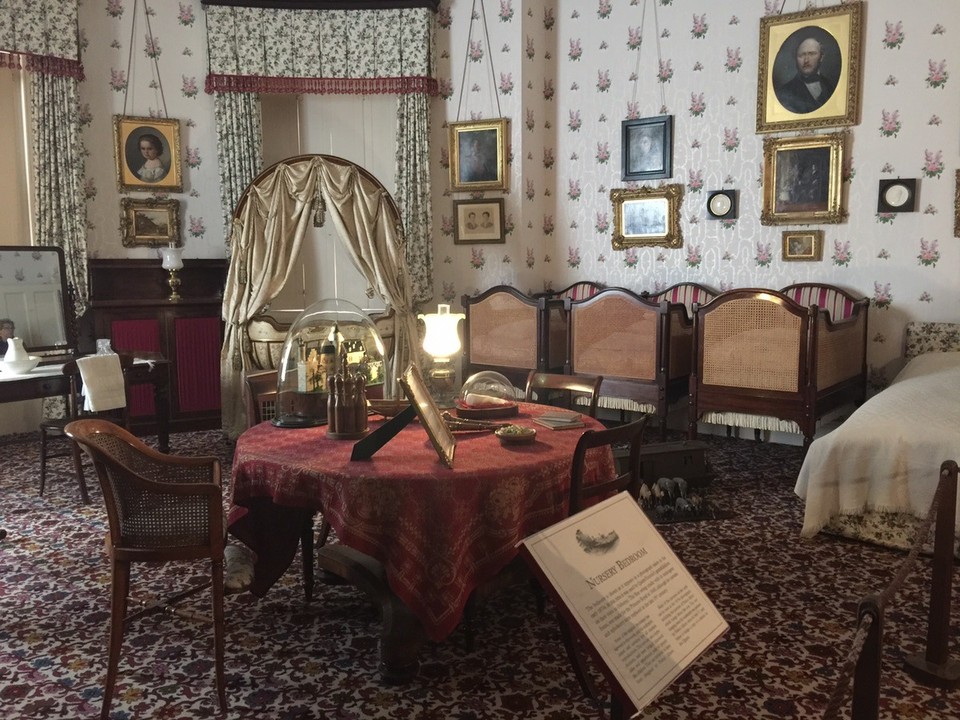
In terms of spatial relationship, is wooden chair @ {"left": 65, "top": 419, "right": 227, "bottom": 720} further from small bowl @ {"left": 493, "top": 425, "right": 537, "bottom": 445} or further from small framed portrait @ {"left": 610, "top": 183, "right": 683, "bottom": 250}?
small framed portrait @ {"left": 610, "top": 183, "right": 683, "bottom": 250}

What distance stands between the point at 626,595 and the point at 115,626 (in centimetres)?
172

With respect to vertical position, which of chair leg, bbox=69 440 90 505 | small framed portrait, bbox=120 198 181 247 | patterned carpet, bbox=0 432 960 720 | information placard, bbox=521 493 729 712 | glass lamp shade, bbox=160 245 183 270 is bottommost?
patterned carpet, bbox=0 432 960 720

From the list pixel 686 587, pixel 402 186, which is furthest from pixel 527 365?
pixel 686 587

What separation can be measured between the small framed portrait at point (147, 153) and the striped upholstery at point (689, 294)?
422 centimetres

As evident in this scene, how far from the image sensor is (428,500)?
2564mm

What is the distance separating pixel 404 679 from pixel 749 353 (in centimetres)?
348

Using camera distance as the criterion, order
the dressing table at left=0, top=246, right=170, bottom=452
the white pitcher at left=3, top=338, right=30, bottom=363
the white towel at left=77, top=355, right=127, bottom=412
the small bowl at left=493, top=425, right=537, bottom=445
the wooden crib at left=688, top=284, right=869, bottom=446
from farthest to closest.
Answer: the dressing table at left=0, top=246, right=170, bottom=452 → the wooden crib at left=688, top=284, right=869, bottom=446 → the white towel at left=77, top=355, right=127, bottom=412 → the white pitcher at left=3, top=338, right=30, bottom=363 → the small bowl at left=493, top=425, right=537, bottom=445

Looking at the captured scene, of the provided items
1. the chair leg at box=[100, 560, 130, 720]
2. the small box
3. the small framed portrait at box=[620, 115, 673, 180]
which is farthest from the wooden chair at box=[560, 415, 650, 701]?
the small framed portrait at box=[620, 115, 673, 180]

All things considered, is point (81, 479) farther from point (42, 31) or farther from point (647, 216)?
point (647, 216)

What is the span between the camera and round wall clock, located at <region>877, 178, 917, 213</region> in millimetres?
5816

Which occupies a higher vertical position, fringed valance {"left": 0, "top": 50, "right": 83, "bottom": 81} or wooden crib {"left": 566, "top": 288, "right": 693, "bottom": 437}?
fringed valance {"left": 0, "top": 50, "right": 83, "bottom": 81}

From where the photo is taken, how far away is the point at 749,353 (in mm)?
5363

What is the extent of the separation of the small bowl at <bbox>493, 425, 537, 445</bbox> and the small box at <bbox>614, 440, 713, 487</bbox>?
6.36 ft

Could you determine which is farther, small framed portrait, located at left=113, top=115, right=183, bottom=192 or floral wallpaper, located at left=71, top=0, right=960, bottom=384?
small framed portrait, located at left=113, top=115, right=183, bottom=192
